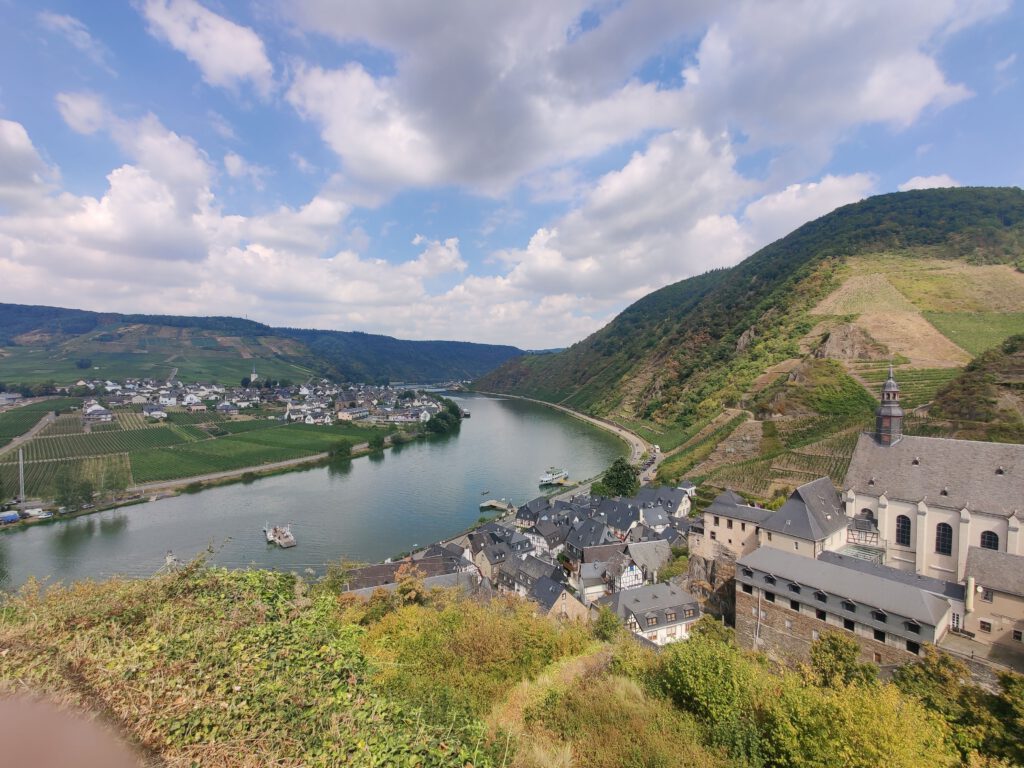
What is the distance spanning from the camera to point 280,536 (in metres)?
28.4

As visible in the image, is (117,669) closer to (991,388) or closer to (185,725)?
(185,725)

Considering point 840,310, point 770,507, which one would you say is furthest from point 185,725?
point 840,310

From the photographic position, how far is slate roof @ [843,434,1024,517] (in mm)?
16984

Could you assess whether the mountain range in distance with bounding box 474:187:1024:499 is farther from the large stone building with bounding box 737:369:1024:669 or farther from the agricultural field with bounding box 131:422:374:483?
the agricultural field with bounding box 131:422:374:483

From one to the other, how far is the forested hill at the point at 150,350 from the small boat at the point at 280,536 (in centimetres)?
9280

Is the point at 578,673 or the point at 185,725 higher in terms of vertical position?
the point at 185,725

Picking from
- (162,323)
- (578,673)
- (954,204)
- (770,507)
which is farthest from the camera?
(162,323)

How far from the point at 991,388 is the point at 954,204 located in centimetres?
6904

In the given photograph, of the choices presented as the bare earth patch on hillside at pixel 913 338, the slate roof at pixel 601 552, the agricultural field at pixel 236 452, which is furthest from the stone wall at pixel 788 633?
the agricultural field at pixel 236 452

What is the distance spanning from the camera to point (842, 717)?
629 centimetres

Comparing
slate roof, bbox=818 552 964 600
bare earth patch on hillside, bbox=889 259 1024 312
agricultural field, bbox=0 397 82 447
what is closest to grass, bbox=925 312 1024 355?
bare earth patch on hillside, bbox=889 259 1024 312

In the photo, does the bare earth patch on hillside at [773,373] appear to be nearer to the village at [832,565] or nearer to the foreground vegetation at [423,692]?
the village at [832,565]

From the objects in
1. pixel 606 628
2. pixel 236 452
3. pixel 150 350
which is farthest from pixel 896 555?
pixel 150 350

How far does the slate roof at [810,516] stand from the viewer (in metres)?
18.4
